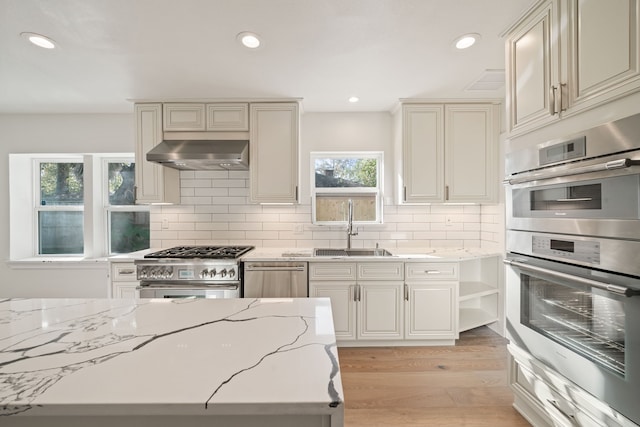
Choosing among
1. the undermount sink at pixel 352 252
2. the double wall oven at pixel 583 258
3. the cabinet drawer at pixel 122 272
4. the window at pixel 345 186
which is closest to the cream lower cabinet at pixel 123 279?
the cabinet drawer at pixel 122 272

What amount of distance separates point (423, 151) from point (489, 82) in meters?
0.79

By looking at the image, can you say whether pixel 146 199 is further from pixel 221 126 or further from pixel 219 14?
pixel 219 14

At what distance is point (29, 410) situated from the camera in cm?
63

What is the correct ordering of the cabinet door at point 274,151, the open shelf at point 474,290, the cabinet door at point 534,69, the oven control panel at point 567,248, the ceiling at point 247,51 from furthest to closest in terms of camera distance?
the cabinet door at point 274,151
the open shelf at point 474,290
the ceiling at point 247,51
the cabinet door at point 534,69
the oven control panel at point 567,248

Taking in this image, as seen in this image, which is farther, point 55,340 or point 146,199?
point 146,199

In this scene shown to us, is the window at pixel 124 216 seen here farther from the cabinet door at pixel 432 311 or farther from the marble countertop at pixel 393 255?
the cabinet door at pixel 432 311

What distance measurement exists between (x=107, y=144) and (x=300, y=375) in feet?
12.2

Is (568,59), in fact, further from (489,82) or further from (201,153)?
(201,153)

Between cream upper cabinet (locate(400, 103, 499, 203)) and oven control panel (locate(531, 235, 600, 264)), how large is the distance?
148 cm

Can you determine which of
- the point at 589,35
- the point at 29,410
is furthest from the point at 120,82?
the point at 589,35

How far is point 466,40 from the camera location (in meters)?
1.92

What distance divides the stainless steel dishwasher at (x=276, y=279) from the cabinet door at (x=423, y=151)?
4.54ft

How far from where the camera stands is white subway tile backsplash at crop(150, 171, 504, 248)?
3.24m

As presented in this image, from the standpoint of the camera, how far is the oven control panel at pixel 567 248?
47.8 inches
